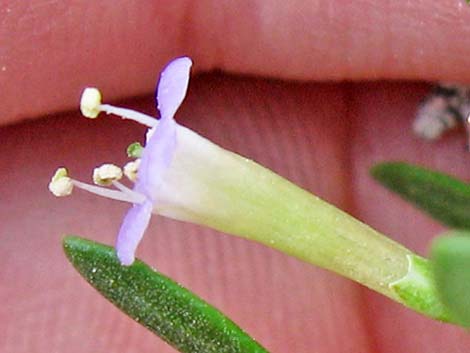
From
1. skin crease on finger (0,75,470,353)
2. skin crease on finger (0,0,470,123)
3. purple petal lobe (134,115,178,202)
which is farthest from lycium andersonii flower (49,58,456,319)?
skin crease on finger (0,75,470,353)

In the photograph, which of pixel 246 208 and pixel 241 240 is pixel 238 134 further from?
pixel 246 208

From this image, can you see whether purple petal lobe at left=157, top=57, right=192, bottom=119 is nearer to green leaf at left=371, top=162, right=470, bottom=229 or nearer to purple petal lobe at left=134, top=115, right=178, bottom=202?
purple petal lobe at left=134, top=115, right=178, bottom=202

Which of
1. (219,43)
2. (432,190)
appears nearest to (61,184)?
(432,190)

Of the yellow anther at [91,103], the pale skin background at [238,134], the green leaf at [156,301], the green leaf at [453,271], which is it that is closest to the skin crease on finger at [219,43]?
the pale skin background at [238,134]

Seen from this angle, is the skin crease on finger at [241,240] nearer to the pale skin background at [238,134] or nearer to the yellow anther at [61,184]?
the pale skin background at [238,134]

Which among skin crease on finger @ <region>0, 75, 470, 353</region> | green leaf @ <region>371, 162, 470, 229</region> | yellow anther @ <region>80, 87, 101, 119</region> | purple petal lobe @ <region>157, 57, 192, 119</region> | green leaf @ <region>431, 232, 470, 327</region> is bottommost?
skin crease on finger @ <region>0, 75, 470, 353</region>

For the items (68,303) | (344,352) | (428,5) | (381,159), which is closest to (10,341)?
(68,303)

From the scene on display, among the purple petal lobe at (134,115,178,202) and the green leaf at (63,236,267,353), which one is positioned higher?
the purple petal lobe at (134,115,178,202)
